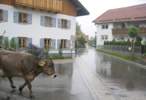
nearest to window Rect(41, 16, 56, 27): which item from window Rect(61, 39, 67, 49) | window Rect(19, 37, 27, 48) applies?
window Rect(61, 39, 67, 49)

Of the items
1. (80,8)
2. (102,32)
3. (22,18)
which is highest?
(80,8)

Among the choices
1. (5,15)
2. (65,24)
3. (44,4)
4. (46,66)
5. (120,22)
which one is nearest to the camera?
(46,66)

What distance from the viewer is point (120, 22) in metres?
67.9

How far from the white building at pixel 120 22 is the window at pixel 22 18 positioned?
96.0 ft

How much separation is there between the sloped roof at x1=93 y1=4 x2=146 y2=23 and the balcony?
84.4 feet

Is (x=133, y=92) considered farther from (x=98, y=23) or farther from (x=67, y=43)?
(x=98, y=23)

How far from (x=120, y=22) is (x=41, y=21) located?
3227cm

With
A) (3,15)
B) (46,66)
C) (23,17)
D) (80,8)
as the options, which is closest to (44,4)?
(23,17)

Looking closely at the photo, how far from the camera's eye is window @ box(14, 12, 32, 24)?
3519 centimetres

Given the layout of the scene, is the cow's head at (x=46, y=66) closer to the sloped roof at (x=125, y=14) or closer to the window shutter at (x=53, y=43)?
the window shutter at (x=53, y=43)

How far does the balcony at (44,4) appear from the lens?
115 feet

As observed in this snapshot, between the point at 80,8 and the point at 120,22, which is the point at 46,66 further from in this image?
the point at 120,22

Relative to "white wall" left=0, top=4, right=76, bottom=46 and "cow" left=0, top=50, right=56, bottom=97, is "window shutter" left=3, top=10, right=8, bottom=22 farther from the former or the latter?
"cow" left=0, top=50, right=56, bottom=97

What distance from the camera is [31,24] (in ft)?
123
